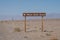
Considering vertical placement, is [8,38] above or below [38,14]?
below

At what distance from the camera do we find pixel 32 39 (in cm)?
1561

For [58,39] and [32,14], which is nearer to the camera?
[58,39]

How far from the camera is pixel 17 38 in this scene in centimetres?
1614

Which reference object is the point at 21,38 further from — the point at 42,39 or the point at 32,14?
the point at 32,14

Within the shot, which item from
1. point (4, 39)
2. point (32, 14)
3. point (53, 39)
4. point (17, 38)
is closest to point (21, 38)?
point (17, 38)

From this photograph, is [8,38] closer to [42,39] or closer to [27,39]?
[27,39]

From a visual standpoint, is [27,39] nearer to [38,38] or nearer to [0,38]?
[38,38]

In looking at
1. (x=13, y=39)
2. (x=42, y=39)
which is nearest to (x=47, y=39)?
(x=42, y=39)

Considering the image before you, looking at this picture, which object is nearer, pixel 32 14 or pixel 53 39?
pixel 53 39

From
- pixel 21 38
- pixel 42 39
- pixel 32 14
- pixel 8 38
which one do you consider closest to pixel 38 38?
pixel 42 39

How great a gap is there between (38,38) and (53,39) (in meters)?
1.43

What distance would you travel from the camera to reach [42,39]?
15.7m

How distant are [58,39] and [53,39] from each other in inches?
22.9

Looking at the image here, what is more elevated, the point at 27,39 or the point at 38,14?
the point at 38,14
